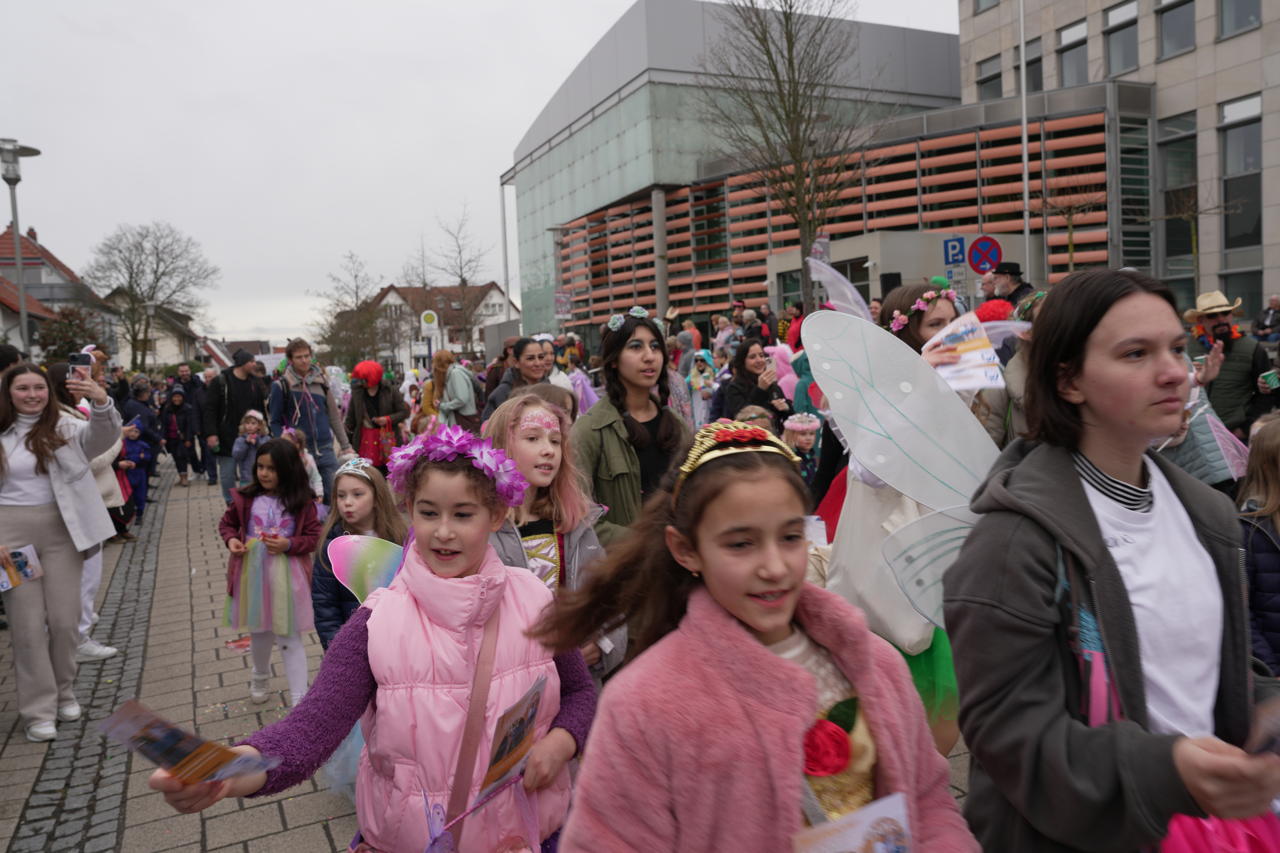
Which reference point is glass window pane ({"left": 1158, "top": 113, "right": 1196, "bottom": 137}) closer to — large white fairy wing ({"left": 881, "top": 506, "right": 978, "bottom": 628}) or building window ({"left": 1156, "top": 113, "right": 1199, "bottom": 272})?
building window ({"left": 1156, "top": 113, "right": 1199, "bottom": 272})

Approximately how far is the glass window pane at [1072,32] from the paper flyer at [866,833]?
97.2ft

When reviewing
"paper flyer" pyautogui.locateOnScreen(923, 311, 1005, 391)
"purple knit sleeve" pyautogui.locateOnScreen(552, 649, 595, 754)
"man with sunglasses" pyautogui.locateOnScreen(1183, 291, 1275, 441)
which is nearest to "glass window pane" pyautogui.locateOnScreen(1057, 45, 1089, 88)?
"man with sunglasses" pyautogui.locateOnScreen(1183, 291, 1275, 441)

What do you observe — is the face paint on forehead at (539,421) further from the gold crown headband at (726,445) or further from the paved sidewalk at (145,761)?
the paved sidewalk at (145,761)

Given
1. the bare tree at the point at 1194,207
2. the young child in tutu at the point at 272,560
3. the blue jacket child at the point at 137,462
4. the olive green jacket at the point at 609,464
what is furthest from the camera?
the bare tree at the point at 1194,207

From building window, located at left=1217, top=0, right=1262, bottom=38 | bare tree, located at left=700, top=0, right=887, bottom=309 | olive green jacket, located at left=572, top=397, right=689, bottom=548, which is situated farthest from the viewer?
building window, located at left=1217, top=0, right=1262, bottom=38

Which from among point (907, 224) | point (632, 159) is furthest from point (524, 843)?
point (632, 159)

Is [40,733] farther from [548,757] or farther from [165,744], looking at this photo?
[165,744]

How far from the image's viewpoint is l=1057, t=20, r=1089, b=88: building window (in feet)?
87.0

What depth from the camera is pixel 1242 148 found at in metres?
23.0

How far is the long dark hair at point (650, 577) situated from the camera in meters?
1.84

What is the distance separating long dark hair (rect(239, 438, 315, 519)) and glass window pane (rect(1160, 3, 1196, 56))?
25911 millimetres

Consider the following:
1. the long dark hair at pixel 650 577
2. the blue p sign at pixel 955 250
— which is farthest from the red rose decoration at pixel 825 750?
the blue p sign at pixel 955 250

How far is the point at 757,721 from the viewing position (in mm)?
1632

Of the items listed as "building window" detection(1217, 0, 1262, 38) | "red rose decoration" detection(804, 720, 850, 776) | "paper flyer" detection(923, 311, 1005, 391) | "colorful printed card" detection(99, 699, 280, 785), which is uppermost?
"building window" detection(1217, 0, 1262, 38)
